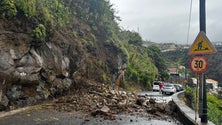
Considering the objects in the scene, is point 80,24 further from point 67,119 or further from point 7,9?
point 67,119

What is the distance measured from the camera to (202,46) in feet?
27.2

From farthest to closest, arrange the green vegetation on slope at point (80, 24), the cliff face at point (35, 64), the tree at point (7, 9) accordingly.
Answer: the green vegetation on slope at point (80, 24) < the tree at point (7, 9) < the cliff face at point (35, 64)

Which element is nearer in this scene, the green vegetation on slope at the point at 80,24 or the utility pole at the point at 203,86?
the utility pole at the point at 203,86

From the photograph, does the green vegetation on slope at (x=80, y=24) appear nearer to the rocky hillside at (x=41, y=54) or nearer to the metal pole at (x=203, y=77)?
the rocky hillside at (x=41, y=54)

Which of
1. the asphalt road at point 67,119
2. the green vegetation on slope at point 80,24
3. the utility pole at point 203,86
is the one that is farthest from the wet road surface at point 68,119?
the green vegetation on slope at point 80,24

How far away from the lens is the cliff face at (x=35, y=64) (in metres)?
13.6

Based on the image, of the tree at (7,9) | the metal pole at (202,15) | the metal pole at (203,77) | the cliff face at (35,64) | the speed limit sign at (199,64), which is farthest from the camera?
the tree at (7,9)

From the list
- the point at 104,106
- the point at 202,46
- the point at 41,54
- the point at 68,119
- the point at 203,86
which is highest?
the point at 41,54

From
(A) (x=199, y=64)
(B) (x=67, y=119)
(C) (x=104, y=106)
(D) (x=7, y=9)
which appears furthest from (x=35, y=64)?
(A) (x=199, y=64)

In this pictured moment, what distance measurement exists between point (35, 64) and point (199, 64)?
33.5 ft

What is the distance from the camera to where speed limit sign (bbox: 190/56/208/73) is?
8.05 m

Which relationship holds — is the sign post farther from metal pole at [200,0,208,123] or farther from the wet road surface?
the wet road surface

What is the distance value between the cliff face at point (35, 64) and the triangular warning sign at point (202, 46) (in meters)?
9.18

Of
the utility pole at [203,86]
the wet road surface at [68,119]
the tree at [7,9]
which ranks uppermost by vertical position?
the tree at [7,9]
